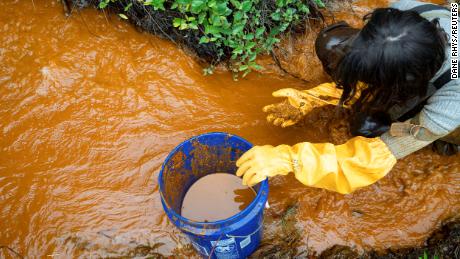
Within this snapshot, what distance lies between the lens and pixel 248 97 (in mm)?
2301

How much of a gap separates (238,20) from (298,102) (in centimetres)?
58

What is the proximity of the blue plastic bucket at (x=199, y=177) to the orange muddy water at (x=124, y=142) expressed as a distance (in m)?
0.25

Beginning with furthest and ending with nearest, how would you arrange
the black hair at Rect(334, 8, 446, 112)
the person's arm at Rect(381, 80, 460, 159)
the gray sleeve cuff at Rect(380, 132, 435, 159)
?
1. the gray sleeve cuff at Rect(380, 132, 435, 159)
2. the person's arm at Rect(381, 80, 460, 159)
3. the black hair at Rect(334, 8, 446, 112)

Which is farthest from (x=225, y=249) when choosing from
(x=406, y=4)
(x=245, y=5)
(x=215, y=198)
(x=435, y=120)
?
(x=406, y=4)

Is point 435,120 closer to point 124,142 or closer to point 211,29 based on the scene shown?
point 211,29

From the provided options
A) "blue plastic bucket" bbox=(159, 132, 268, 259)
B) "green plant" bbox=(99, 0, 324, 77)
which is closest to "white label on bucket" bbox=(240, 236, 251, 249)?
"blue plastic bucket" bbox=(159, 132, 268, 259)

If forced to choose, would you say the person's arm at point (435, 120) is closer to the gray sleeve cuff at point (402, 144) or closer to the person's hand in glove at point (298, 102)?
the gray sleeve cuff at point (402, 144)

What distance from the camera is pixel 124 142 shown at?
2.12 m

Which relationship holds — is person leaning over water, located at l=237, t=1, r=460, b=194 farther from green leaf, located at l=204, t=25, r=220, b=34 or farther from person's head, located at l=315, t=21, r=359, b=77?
green leaf, located at l=204, t=25, r=220, b=34

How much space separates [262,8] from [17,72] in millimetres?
1626

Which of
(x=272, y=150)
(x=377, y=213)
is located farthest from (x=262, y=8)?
(x=377, y=213)

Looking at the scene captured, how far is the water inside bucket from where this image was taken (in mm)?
1954

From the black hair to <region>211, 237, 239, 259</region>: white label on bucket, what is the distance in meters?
0.84

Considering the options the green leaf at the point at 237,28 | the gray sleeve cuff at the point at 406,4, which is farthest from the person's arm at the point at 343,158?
the green leaf at the point at 237,28
